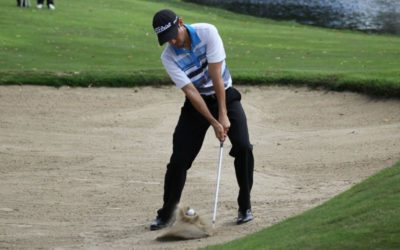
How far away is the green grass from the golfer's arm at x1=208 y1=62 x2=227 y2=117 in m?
1.26

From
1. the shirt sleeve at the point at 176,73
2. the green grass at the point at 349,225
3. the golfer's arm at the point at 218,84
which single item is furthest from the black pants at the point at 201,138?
the green grass at the point at 349,225

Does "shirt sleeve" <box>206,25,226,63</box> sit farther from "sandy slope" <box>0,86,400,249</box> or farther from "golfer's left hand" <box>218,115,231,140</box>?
"sandy slope" <box>0,86,400,249</box>

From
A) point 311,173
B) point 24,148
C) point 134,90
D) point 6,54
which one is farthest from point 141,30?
point 311,173

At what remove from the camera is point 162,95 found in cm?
1641

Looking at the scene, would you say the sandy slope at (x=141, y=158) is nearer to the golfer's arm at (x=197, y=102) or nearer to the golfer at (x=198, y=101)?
the golfer at (x=198, y=101)

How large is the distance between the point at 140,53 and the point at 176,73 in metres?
12.3

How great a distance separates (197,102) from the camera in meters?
8.62

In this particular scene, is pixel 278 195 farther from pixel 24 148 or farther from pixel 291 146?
pixel 24 148

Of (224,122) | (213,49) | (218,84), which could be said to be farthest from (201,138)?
(213,49)

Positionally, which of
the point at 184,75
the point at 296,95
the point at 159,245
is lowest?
the point at 296,95

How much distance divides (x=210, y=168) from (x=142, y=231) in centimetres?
299

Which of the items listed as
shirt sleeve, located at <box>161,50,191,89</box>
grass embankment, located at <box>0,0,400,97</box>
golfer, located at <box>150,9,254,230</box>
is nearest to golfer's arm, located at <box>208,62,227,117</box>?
golfer, located at <box>150,9,254,230</box>

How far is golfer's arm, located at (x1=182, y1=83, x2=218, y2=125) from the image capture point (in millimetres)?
8625

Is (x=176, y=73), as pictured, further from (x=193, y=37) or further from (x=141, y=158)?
(x=141, y=158)
